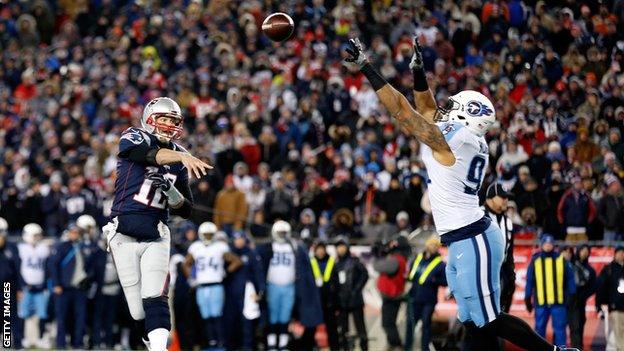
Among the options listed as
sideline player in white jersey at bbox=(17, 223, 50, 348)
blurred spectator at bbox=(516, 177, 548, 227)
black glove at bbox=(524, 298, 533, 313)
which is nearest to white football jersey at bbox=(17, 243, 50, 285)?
sideline player in white jersey at bbox=(17, 223, 50, 348)

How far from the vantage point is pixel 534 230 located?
14906mm

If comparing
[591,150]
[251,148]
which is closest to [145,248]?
[591,150]

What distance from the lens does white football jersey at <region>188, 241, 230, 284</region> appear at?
15352 mm

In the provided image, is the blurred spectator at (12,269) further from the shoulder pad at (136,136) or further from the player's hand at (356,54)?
the player's hand at (356,54)

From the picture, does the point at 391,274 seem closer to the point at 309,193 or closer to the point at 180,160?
the point at 309,193

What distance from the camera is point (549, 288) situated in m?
13.5

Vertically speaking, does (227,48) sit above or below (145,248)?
above

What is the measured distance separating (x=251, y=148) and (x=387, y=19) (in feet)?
12.5

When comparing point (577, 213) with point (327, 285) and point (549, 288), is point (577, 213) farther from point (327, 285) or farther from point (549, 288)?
point (327, 285)

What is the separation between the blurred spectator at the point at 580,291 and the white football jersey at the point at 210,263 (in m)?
4.24

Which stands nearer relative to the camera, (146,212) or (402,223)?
(146,212)

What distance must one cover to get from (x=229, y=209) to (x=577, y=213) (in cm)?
490

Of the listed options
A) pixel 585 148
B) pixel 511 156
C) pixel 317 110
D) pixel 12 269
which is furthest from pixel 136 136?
pixel 317 110

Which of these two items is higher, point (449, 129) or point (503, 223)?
point (449, 129)
